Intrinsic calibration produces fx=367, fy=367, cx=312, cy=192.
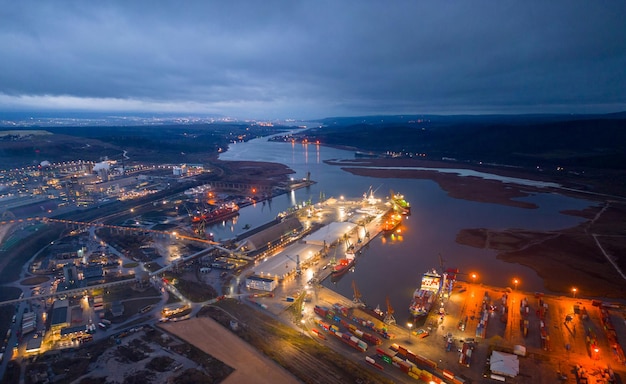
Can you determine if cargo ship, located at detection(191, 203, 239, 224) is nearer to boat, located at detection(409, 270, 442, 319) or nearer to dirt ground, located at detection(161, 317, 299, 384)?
dirt ground, located at detection(161, 317, 299, 384)

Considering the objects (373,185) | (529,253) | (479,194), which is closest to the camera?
(529,253)

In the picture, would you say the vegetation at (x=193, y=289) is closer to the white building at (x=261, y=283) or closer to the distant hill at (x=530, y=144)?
the white building at (x=261, y=283)

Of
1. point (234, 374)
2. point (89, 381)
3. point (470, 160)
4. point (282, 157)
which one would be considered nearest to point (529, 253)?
point (234, 374)

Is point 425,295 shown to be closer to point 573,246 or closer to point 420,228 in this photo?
point 420,228

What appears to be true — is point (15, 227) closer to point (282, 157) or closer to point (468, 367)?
point (468, 367)

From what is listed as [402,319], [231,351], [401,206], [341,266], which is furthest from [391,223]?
[231,351]

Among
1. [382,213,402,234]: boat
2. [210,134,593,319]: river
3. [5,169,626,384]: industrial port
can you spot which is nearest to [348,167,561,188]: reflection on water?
[210,134,593,319]: river

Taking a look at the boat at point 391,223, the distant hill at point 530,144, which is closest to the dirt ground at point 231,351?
the boat at point 391,223
